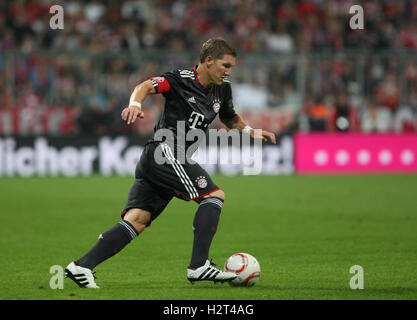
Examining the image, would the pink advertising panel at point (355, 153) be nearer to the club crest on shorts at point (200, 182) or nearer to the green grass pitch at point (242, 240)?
the green grass pitch at point (242, 240)

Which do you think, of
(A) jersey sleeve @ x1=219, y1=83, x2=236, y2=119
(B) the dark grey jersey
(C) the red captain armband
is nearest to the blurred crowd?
(A) jersey sleeve @ x1=219, y1=83, x2=236, y2=119

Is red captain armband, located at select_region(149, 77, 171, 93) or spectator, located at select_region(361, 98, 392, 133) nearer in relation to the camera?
red captain armband, located at select_region(149, 77, 171, 93)

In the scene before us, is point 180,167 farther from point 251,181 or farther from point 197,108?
point 251,181

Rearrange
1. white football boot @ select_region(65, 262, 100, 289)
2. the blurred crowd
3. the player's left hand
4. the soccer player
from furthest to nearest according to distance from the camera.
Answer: the blurred crowd, the player's left hand, the soccer player, white football boot @ select_region(65, 262, 100, 289)

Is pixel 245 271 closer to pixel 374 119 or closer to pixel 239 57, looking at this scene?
pixel 239 57

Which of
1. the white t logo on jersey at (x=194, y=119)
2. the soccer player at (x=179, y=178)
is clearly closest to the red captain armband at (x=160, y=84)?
the soccer player at (x=179, y=178)

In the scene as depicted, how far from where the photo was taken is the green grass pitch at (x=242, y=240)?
662 centimetres

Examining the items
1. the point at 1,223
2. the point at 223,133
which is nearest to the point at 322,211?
the point at 1,223

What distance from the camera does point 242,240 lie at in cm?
1003

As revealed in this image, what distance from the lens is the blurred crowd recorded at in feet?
68.9

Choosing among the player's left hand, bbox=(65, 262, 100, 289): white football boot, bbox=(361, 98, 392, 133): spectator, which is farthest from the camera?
bbox=(361, 98, 392, 133): spectator

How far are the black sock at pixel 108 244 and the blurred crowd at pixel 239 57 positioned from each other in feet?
47.1

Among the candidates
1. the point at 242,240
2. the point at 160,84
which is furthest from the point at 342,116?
the point at 160,84

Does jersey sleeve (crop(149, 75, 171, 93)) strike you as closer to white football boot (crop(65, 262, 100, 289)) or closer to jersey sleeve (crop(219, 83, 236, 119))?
jersey sleeve (crop(219, 83, 236, 119))
